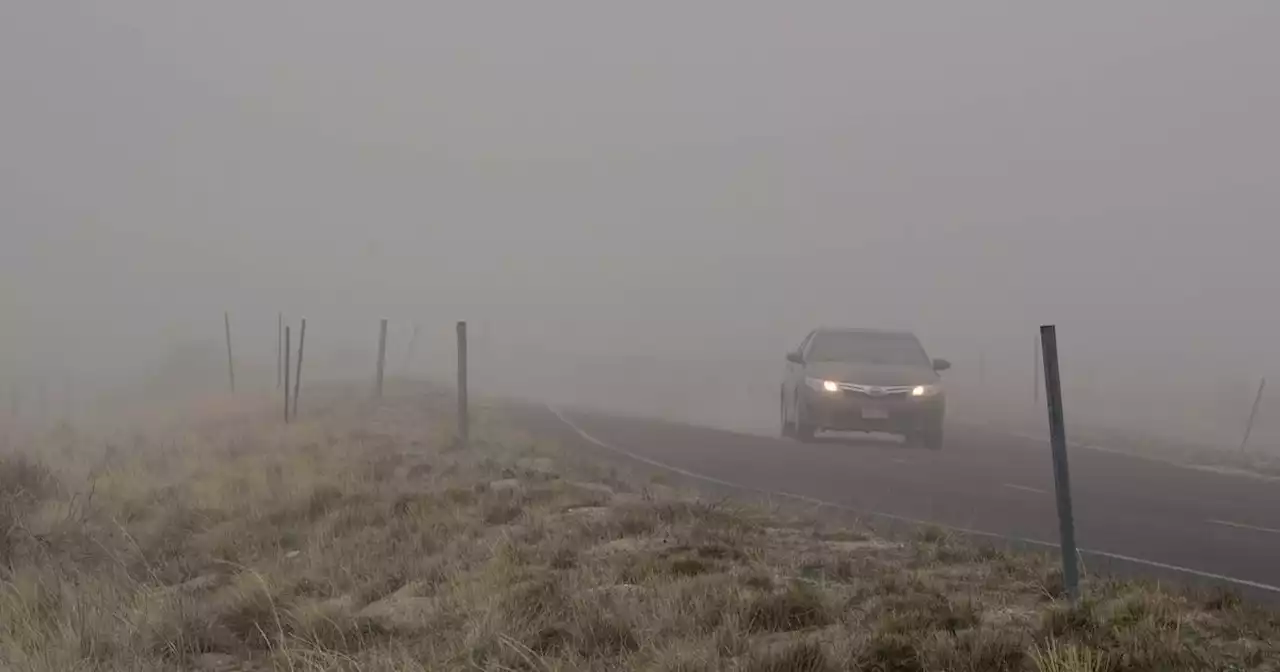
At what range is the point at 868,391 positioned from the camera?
17.1 m

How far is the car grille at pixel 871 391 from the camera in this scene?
17.2 m

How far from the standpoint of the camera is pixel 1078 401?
3841 centimetres

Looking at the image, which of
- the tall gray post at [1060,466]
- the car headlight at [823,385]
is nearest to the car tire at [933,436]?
the car headlight at [823,385]

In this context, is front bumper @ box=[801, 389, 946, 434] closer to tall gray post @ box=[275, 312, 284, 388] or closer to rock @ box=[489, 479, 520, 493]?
rock @ box=[489, 479, 520, 493]

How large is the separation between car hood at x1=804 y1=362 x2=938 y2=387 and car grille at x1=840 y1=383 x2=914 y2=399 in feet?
0.17

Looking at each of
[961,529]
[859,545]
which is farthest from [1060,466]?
[961,529]

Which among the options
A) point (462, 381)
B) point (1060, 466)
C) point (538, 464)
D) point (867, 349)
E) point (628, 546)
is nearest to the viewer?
point (1060, 466)

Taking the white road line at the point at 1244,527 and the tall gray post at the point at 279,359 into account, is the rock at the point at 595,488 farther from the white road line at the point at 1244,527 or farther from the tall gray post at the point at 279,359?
the tall gray post at the point at 279,359

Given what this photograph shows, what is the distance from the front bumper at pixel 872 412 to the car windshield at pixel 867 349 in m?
0.81

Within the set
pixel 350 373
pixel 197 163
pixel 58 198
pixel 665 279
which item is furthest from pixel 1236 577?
pixel 197 163

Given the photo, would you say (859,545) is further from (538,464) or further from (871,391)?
(871,391)

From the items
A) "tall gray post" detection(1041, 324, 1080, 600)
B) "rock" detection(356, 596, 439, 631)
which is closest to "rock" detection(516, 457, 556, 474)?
"rock" detection(356, 596, 439, 631)

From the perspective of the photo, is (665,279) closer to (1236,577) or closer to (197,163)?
(1236,577)

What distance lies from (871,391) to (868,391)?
0.05 m
